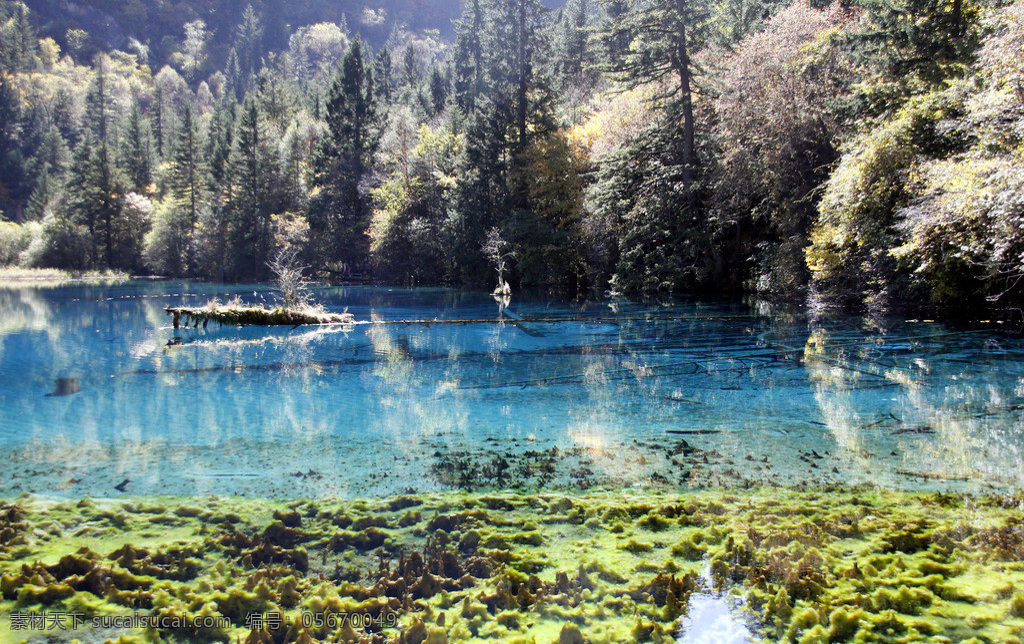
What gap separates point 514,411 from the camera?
7.68 m

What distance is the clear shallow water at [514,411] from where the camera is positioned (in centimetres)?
531

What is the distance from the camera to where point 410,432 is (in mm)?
6809

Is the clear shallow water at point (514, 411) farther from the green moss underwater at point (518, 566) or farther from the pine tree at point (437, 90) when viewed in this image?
the pine tree at point (437, 90)

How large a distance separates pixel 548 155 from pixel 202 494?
29.3m

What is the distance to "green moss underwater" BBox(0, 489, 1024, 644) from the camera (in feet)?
9.55

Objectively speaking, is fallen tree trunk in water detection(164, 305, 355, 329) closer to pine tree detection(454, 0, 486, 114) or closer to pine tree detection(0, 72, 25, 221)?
pine tree detection(454, 0, 486, 114)

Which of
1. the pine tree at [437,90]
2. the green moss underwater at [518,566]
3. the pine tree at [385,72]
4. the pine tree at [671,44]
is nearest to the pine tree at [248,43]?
the pine tree at [385,72]

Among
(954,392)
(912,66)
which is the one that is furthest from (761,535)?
(912,66)

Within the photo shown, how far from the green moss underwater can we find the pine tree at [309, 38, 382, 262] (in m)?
42.2

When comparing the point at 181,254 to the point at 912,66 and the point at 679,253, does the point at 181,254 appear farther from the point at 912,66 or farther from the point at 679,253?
the point at 912,66

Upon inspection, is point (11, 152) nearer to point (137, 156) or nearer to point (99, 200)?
point (137, 156)

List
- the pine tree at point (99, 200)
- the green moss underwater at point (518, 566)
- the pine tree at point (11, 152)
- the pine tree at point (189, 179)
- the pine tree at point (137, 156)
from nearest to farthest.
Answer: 1. the green moss underwater at point (518, 566)
2. the pine tree at point (189, 179)
3. the pine tree at point (99, 200)
4. the pine tree at point (137, 156)
5. the pine tree at point (11, 152)

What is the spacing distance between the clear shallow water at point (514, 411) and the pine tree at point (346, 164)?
101ft

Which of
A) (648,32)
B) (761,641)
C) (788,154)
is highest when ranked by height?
(648,32)
